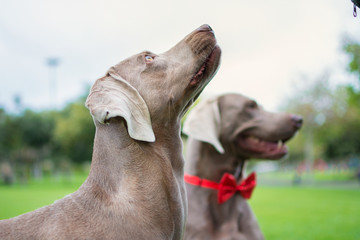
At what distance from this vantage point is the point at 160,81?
8.64 feet

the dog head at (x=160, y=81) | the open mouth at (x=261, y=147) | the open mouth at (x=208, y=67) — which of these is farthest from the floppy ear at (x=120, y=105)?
the open mouth at (x=261, y=147)

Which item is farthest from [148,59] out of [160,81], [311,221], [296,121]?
[311,221]

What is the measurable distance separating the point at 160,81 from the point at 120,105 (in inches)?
18.0

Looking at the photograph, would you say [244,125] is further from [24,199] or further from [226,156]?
[24,199]

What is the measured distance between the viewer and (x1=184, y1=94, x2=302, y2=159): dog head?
421 cm

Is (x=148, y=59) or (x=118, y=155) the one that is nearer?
(x=118, y=155)

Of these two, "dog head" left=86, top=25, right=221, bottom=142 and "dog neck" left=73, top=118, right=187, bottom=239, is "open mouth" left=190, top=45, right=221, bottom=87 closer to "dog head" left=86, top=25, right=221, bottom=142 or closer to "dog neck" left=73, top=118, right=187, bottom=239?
"dog head" left=86, top=25, right=221, bottom=142

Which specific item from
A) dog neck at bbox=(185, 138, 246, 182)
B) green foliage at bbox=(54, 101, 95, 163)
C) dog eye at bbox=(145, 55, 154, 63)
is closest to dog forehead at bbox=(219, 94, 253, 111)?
dog neck at bbox=(185, 138, 246, 182)

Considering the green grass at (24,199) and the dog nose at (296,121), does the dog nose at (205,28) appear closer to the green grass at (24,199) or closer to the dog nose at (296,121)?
the dog nose at (296,121)

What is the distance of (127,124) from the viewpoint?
90.9 inches

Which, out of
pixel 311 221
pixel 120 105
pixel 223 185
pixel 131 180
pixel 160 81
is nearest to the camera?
pixel 120 105

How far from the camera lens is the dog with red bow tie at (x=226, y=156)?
12.9 ft

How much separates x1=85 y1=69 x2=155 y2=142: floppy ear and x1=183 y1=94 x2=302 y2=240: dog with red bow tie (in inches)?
62.7

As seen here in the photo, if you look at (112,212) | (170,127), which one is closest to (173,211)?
(112,212)
